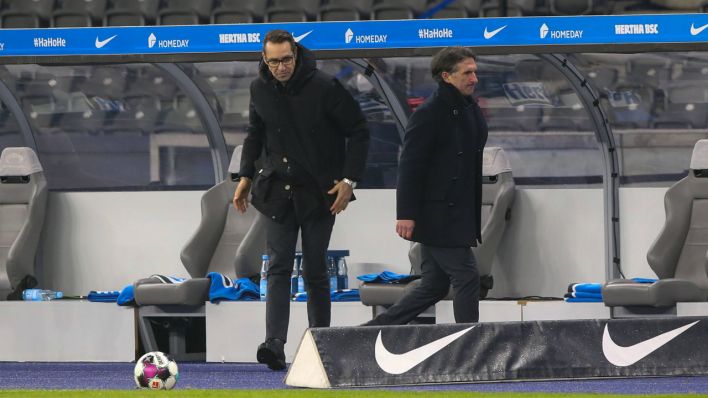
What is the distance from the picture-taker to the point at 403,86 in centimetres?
1019

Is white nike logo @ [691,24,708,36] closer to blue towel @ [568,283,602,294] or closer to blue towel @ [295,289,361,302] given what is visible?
blue towel @ [568,283,602,294]

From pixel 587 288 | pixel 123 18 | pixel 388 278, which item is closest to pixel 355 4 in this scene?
pixel 123 18

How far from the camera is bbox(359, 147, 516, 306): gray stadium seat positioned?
30.3 feet

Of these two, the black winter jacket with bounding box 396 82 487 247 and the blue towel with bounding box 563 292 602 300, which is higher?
the black winter jacket with bounding box 396 82 487 247

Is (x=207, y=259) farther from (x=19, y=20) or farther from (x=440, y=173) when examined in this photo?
(x=440, y=173)

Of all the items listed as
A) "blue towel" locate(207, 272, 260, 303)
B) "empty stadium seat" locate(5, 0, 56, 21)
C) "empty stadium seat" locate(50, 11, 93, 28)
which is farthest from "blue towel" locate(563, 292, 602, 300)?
"empty stadium seat" locate(5, 0, 56, 21)

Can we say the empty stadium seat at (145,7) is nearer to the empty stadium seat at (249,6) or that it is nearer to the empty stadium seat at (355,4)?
the empty stadium seat at (249,6)

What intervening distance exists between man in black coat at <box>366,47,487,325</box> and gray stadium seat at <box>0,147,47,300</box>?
14.1 feet

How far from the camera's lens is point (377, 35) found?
31.2 ft

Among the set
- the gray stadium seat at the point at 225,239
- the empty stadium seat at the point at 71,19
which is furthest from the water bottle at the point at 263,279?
the empty stadium seat at the point at 71,19

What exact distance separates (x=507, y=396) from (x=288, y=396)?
2.95 ft

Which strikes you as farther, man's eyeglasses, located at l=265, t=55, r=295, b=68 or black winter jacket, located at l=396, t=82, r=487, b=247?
man's eyeglasses, located at l=265, t=55, r=295, b=68

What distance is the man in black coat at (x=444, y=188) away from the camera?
693cm

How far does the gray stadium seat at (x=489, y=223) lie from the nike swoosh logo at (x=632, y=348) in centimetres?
268
